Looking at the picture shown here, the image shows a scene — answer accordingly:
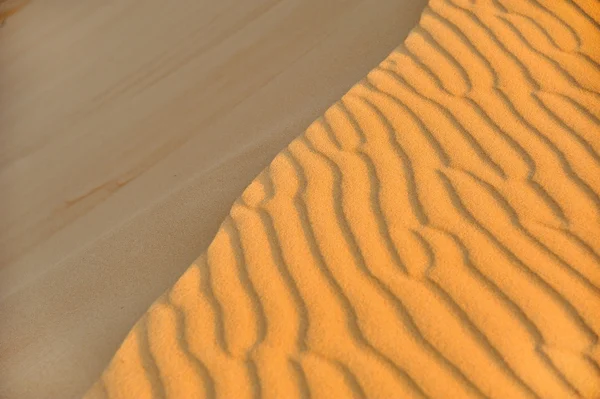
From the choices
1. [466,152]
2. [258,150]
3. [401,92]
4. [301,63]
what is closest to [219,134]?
[258,150]

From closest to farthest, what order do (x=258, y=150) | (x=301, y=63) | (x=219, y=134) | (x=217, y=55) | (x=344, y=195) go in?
(x=344, y=195), (x=258, y=150), (x=219, y=134), (x=301, y=63), (x=217, y=55)

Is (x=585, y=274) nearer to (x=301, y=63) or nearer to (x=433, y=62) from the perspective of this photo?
(x=433, y=62)

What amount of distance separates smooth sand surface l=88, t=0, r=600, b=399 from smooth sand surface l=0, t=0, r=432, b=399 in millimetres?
403

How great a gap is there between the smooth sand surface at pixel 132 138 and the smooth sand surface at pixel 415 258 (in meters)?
0.40

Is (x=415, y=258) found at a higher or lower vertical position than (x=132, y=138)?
lower

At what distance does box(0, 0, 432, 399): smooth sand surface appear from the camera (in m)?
3.43

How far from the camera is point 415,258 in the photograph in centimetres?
300

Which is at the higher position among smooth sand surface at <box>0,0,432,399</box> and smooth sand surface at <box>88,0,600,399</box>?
smooth sand surface at <box>0,0,432,399</box>

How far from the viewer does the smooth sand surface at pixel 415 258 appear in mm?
2650

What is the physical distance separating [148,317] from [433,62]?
2.14 metres

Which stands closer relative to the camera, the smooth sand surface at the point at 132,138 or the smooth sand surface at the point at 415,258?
the smooth sand surface at the point at 415,258

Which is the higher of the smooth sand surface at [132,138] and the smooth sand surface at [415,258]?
the smooth sand surface at [132,138]

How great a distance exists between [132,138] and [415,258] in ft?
8.76

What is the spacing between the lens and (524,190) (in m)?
3.23
